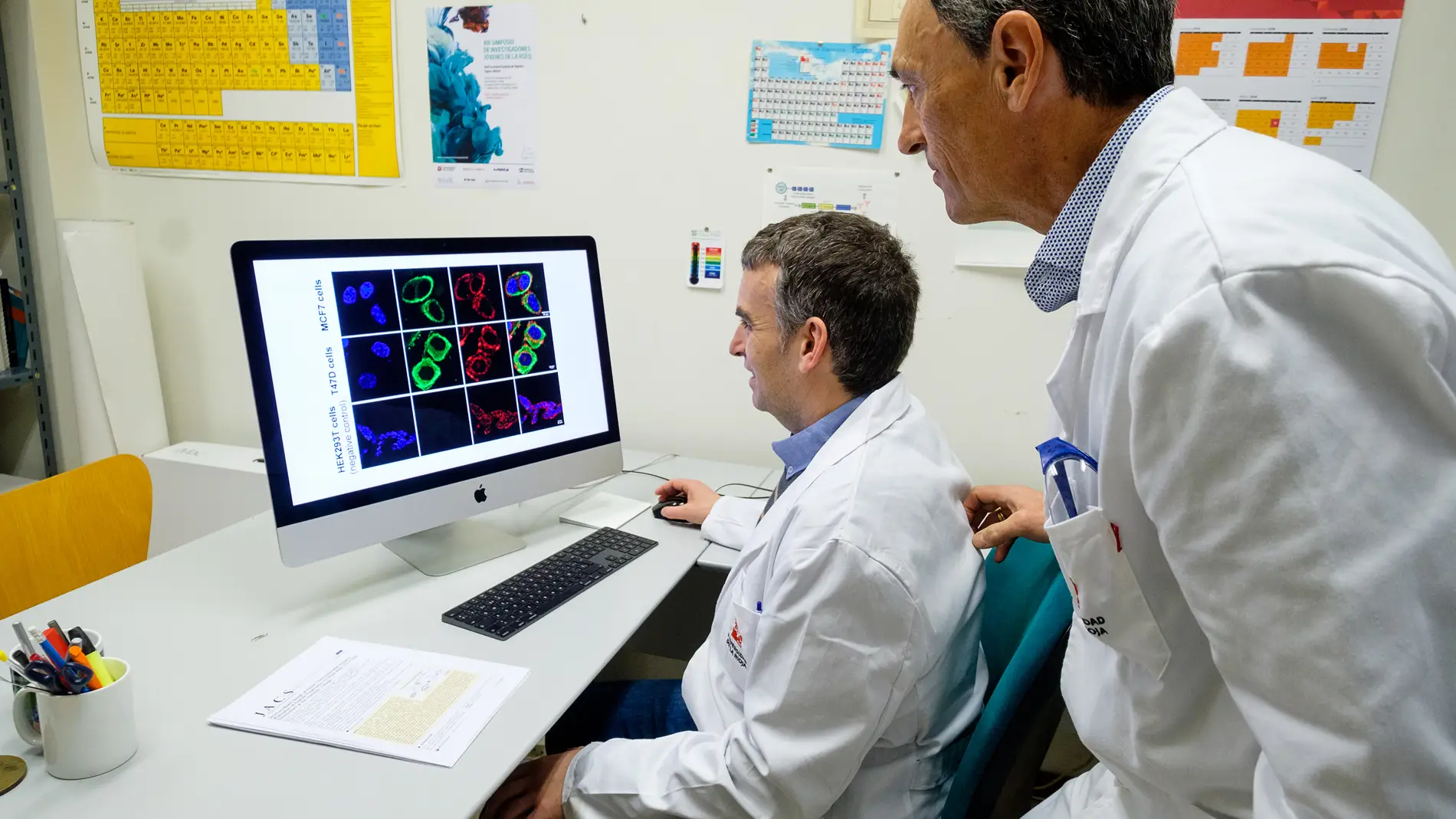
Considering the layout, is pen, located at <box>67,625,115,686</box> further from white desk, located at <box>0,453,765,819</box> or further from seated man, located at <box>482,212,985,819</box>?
seated man, located at <box>482,212,985,819</box>

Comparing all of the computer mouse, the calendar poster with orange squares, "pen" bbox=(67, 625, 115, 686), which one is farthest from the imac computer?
the calendar poster with orange squares

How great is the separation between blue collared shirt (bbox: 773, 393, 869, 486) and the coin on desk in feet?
3.09

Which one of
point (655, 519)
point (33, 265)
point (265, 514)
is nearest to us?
point (265, 514)

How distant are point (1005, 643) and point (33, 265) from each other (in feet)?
9.22

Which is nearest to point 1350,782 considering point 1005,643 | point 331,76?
point 1005,643

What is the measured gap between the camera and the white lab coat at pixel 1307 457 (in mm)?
507

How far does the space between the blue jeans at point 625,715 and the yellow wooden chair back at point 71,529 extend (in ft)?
2.82

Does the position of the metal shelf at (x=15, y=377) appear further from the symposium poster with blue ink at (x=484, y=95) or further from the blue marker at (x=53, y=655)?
the blue marker at (x=53, y=655)

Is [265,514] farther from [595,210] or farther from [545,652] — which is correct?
[595,210]

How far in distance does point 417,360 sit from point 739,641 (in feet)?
2.17

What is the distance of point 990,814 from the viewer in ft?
3.23

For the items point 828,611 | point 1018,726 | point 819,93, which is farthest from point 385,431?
point 819,93

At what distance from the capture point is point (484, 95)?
6.92 feet

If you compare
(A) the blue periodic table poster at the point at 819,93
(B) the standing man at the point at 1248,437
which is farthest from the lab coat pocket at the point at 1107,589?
(A) the blue periodic table poster at the point at 819,93
